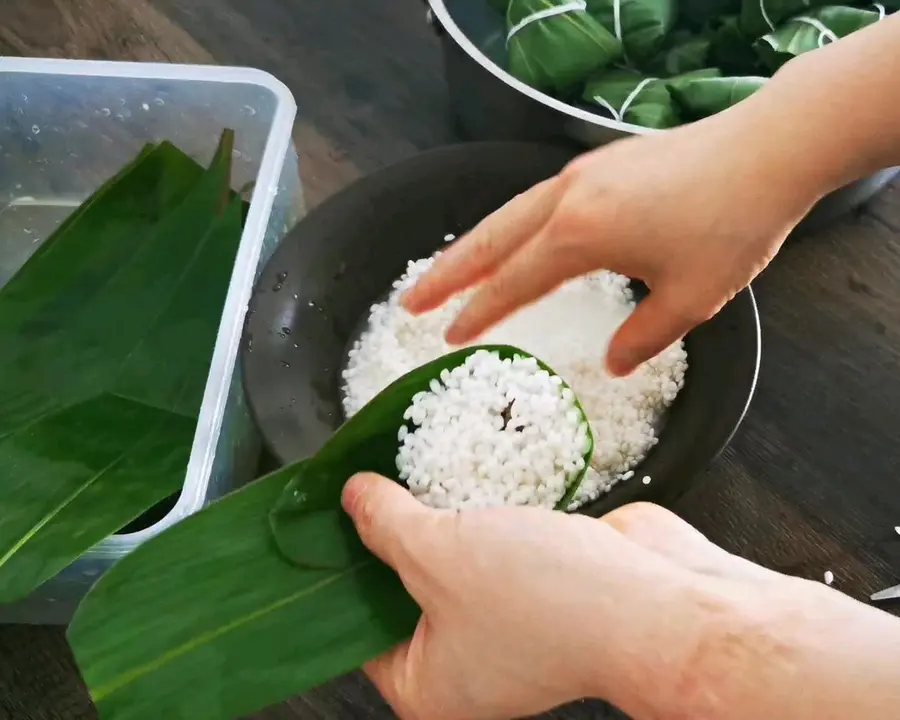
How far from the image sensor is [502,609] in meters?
0.35

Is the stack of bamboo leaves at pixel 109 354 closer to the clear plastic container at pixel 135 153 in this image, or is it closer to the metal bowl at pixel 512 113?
the clear plastic container at pixel 135 153

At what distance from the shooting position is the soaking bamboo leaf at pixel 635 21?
0.70 m

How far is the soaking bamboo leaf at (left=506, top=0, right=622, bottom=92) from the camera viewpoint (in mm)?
688

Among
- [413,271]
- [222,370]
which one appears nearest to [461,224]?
[413,271]

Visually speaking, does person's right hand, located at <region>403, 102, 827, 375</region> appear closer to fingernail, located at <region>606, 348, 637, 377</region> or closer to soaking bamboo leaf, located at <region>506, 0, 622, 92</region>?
fingernail, located at <region>606, 348, 637, 377</region>

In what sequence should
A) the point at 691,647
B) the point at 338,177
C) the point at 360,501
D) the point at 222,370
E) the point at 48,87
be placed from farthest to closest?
the point at 338,177 < the point at 48,87 < the point at 222,370 < the point at 360,501 < the point at 691,647

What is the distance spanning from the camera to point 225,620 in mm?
426

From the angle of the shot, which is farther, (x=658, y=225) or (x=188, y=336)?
(x=188, y=336)

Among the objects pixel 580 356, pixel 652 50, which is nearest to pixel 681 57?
pixel 652 50

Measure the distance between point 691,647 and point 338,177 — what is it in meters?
0.57

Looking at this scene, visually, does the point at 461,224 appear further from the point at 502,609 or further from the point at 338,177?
the point at 502,609

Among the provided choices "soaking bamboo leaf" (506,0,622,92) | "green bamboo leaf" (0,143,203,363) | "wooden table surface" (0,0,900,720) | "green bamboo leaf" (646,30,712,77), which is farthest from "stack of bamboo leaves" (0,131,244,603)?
"green bamboo leaf" (646,30,712,77)

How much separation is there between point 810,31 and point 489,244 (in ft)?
1.30

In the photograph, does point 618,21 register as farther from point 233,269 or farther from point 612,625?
point 612,625
